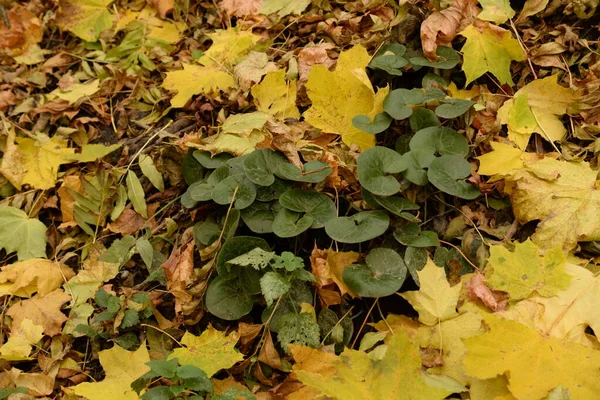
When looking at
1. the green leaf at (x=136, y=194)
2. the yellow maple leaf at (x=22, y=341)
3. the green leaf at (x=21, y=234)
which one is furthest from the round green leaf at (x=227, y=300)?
the green leaf at (x=21, y=234)

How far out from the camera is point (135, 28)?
2740mm

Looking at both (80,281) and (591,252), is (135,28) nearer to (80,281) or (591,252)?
(80,281)

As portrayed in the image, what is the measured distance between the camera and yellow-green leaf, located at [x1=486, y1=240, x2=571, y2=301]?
1.46 meters

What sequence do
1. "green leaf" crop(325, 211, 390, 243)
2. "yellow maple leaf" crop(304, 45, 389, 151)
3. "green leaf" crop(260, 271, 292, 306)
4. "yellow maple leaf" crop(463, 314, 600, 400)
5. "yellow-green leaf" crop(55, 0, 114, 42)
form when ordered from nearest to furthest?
"yellow maple leaf" crop(463, 314, 600, 400) → "green leaf" crop(260, 271, 292, 306) → "green leaf" crop(325, 211, 390, 243) → "yellow maple leaf" crop(304, 45, 389, 151) → "yellow-green leaf" crop(55, 0, 114, 42)

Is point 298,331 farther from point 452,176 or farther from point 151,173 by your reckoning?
point 151,173

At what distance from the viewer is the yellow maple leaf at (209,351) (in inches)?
59.9

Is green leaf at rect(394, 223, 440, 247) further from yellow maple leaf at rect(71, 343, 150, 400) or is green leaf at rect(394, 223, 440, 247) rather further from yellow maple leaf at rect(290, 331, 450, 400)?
yellow maple leaf at rect(71, 343, 150, 400)

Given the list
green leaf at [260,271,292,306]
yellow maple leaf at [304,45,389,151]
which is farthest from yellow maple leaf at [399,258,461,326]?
yellow maple leaf at [304,45,389,151]

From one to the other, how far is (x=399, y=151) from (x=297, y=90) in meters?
0.54

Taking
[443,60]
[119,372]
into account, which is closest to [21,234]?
[119,372]

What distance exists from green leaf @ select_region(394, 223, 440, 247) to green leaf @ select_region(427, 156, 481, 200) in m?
0.14

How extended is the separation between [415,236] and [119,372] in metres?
0.95

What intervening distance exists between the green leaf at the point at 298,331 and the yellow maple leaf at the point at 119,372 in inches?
15.8

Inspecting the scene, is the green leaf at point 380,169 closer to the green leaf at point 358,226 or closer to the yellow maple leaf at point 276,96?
the green leaf at point 358,226
